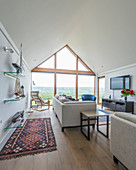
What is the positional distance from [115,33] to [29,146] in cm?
433

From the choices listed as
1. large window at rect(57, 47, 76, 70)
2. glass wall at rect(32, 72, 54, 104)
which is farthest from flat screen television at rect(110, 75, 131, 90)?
glass wall at rect(32, 72, 54, 104)

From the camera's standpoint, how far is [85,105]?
2.51 metres

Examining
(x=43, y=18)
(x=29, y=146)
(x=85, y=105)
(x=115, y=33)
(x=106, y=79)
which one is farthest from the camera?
(x=106, y=79)

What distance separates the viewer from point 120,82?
4.89m

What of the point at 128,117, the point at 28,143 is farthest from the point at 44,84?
the point at 128,117

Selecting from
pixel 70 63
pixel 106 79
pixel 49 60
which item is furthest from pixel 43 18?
pixel 106 79

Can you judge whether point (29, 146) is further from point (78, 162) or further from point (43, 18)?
point (43, 18)

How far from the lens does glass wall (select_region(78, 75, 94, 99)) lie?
6.76m

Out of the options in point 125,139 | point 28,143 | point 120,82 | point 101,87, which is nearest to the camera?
point 125,139

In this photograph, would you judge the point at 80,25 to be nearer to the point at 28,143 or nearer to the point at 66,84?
the point at 66,84

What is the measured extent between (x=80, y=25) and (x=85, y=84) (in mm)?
3952

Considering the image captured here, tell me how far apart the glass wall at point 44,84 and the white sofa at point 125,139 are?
16.6 feet

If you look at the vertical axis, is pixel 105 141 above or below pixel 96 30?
below

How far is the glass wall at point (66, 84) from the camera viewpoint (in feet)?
20.5
